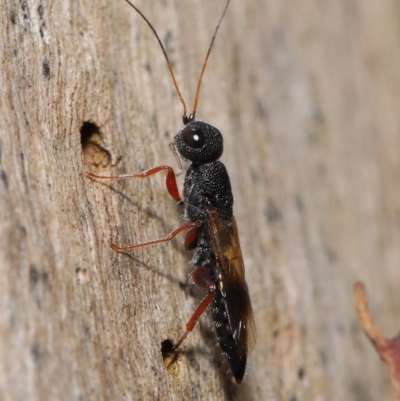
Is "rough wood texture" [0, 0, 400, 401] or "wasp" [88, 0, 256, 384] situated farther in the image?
"wasp" [88, 0, 256, 384]

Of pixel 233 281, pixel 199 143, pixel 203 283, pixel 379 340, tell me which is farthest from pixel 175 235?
pixel 379 340

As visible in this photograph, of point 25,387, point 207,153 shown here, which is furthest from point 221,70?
point 25,387

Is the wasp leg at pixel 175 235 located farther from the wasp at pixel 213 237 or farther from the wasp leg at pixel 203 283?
the wasp leg at pixel 203 283

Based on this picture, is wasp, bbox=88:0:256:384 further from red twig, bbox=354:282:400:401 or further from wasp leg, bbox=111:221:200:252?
red twig, bbox=354:282:400:401

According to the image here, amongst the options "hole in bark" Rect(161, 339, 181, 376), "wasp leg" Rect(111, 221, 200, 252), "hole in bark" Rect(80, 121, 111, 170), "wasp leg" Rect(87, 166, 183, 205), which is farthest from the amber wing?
"hole in bark" Rect(80, 121, 111, 170)

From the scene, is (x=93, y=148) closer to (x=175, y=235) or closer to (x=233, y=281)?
(x=175, y=235)

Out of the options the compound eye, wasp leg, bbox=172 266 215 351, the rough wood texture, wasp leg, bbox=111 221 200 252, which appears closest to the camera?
the rough wood texture

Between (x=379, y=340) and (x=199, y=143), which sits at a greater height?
(x=199, y=143)

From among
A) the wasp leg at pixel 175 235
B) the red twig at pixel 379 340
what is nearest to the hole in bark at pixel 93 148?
the wasp leg at pixel 175 235
